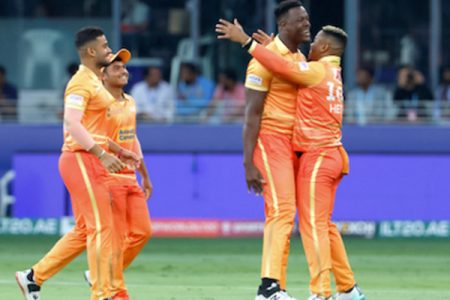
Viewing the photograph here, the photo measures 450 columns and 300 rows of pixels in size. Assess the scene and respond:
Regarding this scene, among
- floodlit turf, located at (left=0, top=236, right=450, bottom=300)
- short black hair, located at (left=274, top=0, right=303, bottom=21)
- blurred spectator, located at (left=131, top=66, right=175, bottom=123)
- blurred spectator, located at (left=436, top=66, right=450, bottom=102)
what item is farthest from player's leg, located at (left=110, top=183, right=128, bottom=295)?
blurred spectator, located at (left=436, top=66, right=450, bottom=102)

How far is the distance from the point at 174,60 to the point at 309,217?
1114cm

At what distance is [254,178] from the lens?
411 inches

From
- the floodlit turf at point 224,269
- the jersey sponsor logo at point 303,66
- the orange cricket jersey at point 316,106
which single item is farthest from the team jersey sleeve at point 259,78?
the floodlit turf at point 224,269

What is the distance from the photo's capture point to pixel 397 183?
765 inches

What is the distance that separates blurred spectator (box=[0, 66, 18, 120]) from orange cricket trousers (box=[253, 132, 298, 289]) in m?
10.6

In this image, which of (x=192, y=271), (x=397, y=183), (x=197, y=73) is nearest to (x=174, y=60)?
(x=197, y=73)

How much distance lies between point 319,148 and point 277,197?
486 mm

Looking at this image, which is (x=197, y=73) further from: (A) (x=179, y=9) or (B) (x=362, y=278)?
(B) (x=362, y=278)

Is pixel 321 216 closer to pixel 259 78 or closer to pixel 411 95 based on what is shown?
pixel 259 78

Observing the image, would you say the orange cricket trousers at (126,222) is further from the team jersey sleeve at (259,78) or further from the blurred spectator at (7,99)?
the blurred spectator at (7,99)

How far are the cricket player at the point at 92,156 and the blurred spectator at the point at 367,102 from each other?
393 inches

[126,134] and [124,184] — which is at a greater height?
[126,134]

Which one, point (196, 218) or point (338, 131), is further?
point (196, 218)

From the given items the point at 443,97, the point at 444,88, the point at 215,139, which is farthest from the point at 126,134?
the point at 444,88
